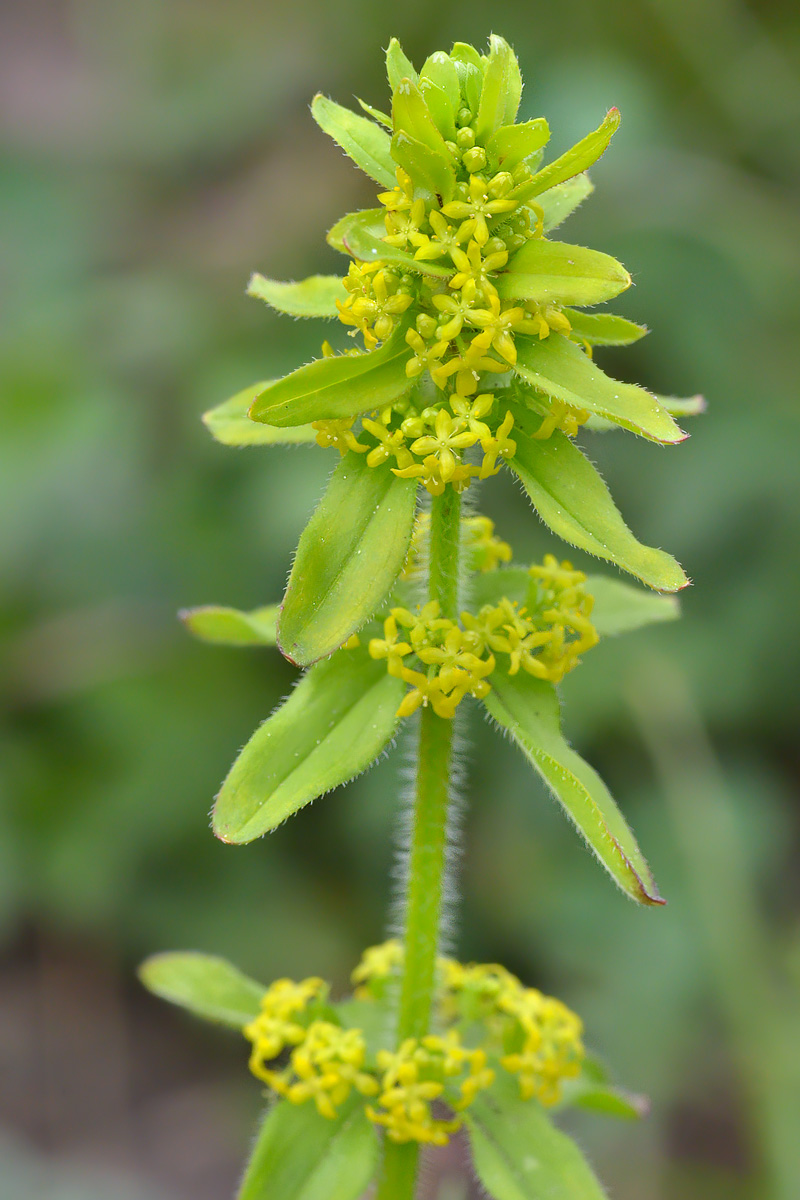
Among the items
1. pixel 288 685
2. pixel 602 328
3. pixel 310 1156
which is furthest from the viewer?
pixel 288 685

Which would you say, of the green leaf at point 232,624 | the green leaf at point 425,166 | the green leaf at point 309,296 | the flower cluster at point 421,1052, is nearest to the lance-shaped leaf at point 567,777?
the green leaf at point 232,624

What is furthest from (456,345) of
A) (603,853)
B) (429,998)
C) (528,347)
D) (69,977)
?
(69,977)

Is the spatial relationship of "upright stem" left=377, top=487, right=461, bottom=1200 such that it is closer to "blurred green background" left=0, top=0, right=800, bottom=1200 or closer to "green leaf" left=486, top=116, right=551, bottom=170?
"green leaf" left=486, top=116, right=551, bottom=170

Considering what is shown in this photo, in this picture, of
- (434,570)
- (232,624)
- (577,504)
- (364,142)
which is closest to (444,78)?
(364,142)

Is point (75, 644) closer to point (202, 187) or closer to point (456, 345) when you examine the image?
point (202, 187)

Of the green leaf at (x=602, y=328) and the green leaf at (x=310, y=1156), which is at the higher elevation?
the green leaf at (x=602, y=328)

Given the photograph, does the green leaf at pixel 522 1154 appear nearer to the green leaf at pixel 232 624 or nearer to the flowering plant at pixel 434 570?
the flowering plant at pixel 434 570

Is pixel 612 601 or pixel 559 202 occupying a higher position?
pixel 559 202

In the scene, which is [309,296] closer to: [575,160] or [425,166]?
[425,166]
